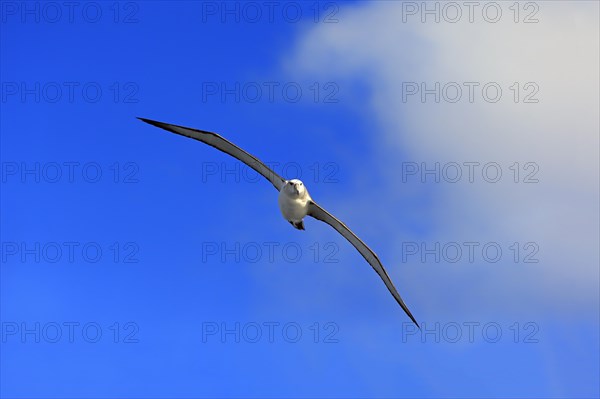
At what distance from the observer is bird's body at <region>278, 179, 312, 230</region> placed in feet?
98.9

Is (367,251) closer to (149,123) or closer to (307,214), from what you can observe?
(307,214)

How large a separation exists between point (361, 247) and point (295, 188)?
4345mm

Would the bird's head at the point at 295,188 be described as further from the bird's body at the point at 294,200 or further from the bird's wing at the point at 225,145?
the bird's wing at the point at 225,145

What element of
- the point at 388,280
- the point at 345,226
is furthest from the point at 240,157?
the point at 388,280


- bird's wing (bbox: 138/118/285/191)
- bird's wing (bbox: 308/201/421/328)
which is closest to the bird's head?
bird's wing (bbox: 138/118/285/191)

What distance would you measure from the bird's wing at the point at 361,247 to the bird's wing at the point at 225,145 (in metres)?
1.81

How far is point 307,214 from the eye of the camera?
1252 inches

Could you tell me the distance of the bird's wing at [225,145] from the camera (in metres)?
30.9

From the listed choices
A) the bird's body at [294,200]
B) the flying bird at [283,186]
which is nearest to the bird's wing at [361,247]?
the flying bird at [283,186]

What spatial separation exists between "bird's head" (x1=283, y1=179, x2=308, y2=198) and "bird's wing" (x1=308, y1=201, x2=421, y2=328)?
5.06 ft

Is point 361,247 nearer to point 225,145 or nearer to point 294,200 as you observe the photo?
point 294,200

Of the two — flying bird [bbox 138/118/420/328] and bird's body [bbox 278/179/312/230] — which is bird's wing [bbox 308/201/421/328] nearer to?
flying bird [bbox 138/118/420/328]

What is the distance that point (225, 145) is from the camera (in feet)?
103

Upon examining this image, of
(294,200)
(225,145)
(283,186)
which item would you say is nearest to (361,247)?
(294,200)
